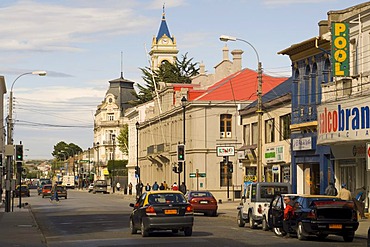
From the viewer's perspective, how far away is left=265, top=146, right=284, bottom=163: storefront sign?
52062 mm

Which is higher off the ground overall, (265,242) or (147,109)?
(147,109)

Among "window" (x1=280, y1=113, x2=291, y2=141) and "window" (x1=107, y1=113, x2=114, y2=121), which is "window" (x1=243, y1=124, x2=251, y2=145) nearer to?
"window" (x1=280, y1=113, x2=291, y2=141)

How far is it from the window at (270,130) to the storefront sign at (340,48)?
16.9 m

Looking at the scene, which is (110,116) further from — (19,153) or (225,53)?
(19,153)

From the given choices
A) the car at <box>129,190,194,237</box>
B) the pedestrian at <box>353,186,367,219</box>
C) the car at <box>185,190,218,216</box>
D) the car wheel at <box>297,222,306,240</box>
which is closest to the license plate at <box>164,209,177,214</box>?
the car at <box>129,190,194,237</box>

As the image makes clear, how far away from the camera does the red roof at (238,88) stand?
74.8 m

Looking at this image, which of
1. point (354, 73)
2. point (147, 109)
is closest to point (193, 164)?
point (147, 109)

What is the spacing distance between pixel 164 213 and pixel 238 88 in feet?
166

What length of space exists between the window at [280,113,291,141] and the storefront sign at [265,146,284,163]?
0.78 m

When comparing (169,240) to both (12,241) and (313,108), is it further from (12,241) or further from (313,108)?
(313,108)

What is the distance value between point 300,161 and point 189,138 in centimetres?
2810

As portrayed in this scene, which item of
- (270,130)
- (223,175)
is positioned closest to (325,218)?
(270,130)

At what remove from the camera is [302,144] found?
46031mm

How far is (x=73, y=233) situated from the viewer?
30.9 meters
